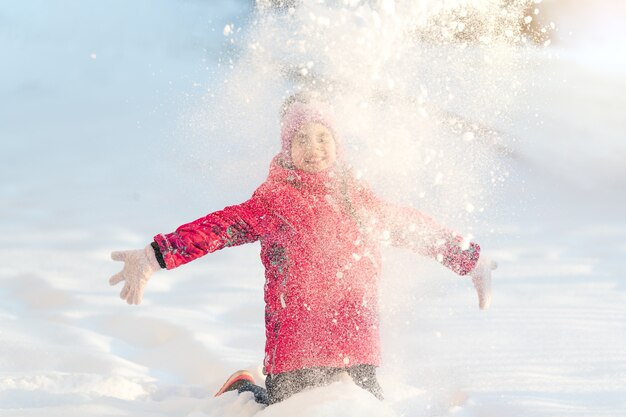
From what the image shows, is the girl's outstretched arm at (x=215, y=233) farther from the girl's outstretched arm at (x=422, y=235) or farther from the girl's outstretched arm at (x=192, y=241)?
the girl's outstretched arm at (x=422, y=235)

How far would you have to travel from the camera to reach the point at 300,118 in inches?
112

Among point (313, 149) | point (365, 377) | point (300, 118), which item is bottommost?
point (365, 377)

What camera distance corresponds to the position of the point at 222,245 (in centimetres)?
271

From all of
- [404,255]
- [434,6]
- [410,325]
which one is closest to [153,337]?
[410,325]

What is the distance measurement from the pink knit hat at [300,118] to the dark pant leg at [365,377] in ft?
2.43

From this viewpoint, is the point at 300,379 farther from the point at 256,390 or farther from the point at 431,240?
the point at 431,240

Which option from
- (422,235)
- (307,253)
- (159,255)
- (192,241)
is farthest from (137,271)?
(422,235)

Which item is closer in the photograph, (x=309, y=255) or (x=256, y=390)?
(x=309, y=255)

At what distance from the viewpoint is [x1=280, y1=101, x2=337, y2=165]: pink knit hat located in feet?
9.29

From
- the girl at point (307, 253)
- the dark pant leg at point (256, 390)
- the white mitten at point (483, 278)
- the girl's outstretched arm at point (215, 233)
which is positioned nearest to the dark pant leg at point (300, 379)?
Answer: the girl at point (307, 253)

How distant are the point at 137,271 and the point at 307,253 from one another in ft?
1.85

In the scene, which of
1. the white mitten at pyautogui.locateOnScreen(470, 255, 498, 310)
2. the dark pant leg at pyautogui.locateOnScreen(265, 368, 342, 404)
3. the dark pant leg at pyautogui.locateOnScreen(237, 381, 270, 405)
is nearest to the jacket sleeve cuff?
the dark pant leg at pyautogui.locateOnScreen(265, 368, 342, 404)

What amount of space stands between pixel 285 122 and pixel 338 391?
99 cm

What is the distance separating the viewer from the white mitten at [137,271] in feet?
8.77
